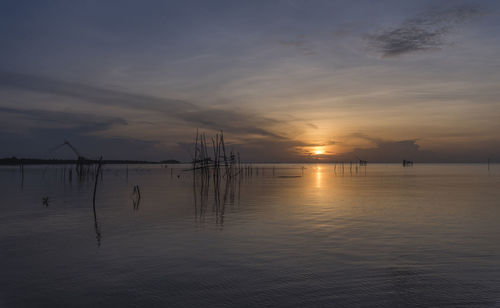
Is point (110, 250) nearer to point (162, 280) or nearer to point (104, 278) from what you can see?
point (104, 278)

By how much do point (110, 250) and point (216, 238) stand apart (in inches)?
135

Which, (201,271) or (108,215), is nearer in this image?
(201,271)

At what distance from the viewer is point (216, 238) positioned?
41.3ft

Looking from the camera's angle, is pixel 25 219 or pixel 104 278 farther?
pixel 25 219

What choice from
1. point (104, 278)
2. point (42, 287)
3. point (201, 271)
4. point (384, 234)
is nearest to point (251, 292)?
point (201, 271)

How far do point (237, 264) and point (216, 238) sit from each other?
3.26 meters

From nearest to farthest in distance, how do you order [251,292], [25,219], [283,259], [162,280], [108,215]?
[251,292] → [162,280] → [283,259] → [25,219] → [108,215]

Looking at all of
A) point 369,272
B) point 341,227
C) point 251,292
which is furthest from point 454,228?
point 251,292

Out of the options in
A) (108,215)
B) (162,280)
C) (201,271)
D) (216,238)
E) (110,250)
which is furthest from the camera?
(108,215)

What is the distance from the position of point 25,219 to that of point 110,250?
8032mm

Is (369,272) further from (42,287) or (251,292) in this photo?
(42,287)

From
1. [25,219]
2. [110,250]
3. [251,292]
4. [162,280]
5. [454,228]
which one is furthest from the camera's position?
[25,219]

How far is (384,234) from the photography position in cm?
1301

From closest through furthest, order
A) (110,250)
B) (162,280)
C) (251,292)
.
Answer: (251,292), (162,280), (110,250)
